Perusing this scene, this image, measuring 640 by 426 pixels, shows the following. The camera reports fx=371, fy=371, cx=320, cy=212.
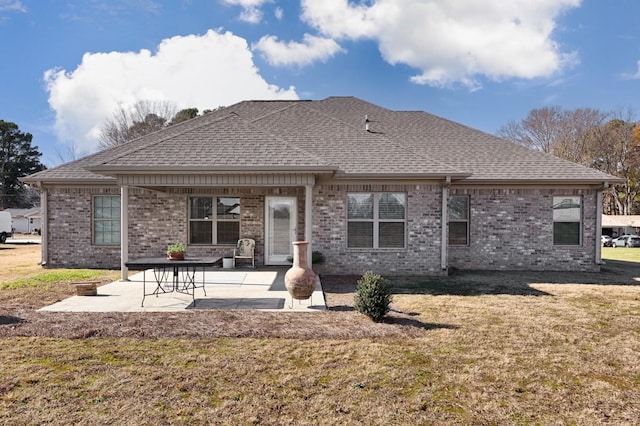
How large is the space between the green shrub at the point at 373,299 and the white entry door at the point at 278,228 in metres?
5.63

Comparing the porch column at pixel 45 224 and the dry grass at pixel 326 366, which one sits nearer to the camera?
the dry grass at pixel 326 366

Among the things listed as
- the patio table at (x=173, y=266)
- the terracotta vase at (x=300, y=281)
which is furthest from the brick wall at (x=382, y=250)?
the terracotta vase at (x=300, y=281)

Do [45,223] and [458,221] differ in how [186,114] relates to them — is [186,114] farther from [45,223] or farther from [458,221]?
[458,221]

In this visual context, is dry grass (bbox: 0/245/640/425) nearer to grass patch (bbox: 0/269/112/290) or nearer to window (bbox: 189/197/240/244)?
grass patch (bbox: 0/269/112/290)

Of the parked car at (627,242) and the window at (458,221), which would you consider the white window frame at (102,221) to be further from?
the parked car at (627,242)

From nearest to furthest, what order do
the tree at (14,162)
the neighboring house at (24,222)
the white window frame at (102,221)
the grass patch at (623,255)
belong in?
1. the white window frame at (102,221)
2. the grass patch at (623,255)
3. the neighboring house at (24,222)
4. the tree at (14,162)

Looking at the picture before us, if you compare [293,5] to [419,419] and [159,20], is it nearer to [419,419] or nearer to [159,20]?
[159,20]

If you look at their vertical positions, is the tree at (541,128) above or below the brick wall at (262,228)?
above

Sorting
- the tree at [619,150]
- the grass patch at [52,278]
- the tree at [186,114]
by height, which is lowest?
the grass patch at [52,278]

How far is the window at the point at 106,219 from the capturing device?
39.7 feet

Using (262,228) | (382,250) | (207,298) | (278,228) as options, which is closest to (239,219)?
(262,228)

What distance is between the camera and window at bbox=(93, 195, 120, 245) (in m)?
12.1

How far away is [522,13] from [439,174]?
17.9 feet

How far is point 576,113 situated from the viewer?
1423 inches
